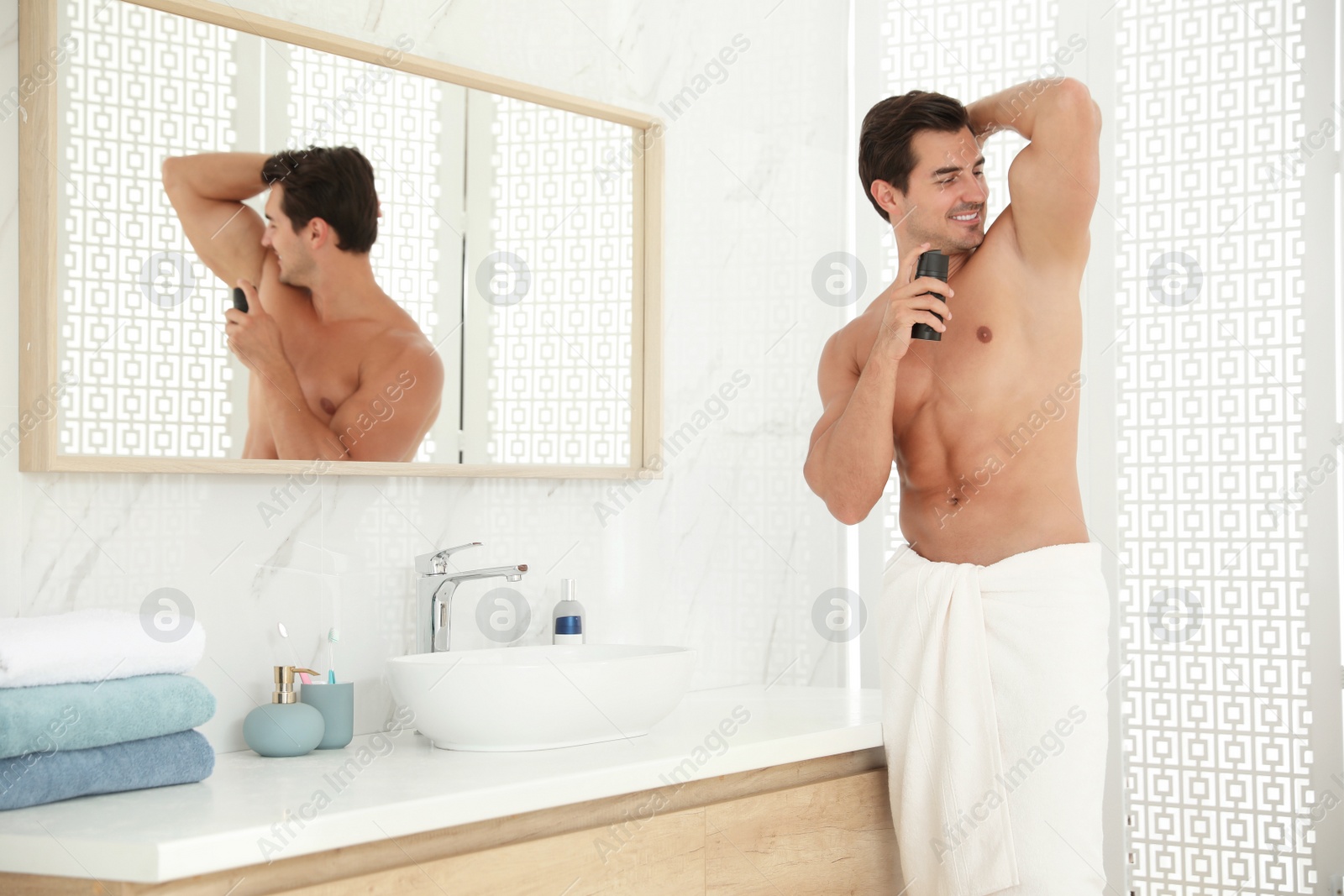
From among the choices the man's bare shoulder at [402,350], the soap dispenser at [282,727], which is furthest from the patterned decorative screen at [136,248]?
the soap dispenser at [282,727]

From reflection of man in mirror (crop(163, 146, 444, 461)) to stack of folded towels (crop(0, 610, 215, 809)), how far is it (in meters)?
0.42

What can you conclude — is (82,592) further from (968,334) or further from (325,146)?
(968,334)

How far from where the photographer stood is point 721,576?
2.57 metres

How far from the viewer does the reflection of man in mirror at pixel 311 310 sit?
1.76 metres

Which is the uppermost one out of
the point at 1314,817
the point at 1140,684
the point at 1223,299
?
the point at 1223,299

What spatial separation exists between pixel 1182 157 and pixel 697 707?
1.54m

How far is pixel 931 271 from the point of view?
1930 mm

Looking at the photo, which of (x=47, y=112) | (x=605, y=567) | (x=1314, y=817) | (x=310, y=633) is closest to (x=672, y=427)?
(x=605, y=567)

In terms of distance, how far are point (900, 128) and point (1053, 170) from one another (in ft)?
0.96

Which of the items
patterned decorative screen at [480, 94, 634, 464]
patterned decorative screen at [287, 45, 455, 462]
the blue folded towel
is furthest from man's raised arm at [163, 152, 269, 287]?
the blue folded towel

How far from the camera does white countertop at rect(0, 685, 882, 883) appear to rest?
1194 mm

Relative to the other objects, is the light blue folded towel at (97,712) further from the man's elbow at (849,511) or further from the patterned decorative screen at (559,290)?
the man's elbow at (849,511)

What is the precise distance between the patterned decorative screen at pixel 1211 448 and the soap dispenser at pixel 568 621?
1.19 m

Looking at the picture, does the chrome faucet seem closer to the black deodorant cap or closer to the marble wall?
the marble wall
